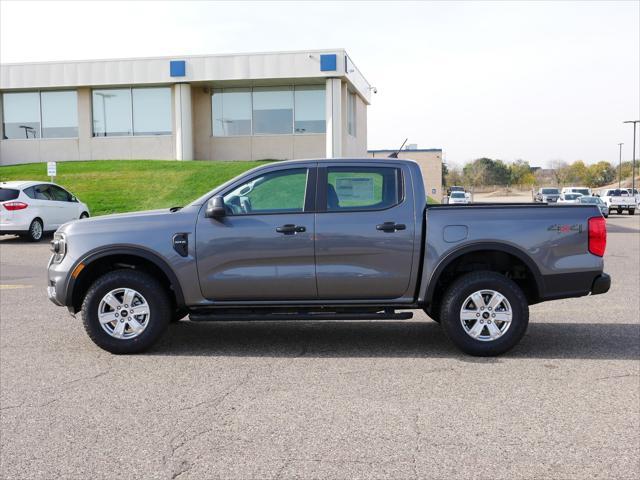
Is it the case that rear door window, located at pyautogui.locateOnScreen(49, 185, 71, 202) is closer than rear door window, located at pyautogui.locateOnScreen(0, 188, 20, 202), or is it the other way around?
rear door window, located at pyautogui.locateOnScreen(0, 188, 20, 202)

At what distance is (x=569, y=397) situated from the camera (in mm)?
5211

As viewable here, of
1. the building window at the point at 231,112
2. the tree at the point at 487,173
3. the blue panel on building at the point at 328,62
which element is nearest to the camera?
the blue panel on building at the point at 328,62

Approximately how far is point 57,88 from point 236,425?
37.5m

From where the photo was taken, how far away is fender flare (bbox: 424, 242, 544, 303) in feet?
21.2

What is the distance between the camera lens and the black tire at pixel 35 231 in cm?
1919

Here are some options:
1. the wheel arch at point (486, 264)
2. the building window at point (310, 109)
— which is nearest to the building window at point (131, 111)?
the building window at point (310, 109)

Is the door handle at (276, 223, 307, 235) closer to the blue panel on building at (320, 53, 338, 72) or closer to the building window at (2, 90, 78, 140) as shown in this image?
the blue panel on building at (320, 53, 338, 72)

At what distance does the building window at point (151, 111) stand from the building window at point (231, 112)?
253 cm

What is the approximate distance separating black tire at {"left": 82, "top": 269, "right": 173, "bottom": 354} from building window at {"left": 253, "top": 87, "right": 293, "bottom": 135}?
31.5 metres

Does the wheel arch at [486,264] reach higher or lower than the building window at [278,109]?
lower

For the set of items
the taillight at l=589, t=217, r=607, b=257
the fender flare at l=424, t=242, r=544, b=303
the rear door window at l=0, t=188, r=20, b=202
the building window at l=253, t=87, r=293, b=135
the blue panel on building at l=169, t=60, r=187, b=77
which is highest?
the blue panel on building at l=169, t=60, r=187, b=77

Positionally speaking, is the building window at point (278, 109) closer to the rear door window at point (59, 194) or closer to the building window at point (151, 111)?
the building window at point (151, 111)

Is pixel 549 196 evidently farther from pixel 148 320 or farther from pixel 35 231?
pixel 148 320

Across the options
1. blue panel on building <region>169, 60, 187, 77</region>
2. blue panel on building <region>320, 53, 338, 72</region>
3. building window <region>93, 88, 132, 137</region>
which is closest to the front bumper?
blue panel on building <region>320, 53, 338, 72</region>
